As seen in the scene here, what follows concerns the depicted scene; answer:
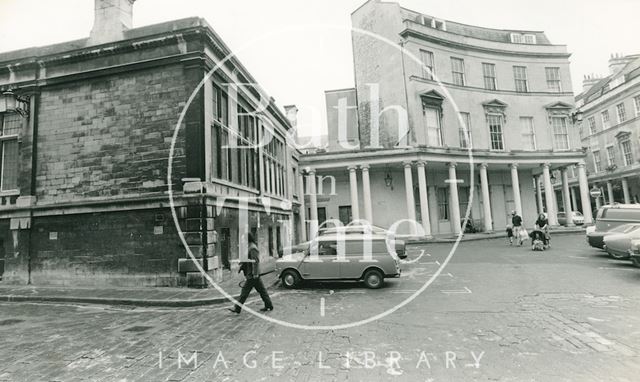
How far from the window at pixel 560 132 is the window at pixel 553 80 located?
8.74ft

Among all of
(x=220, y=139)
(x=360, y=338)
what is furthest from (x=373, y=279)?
(x=220, y=139)

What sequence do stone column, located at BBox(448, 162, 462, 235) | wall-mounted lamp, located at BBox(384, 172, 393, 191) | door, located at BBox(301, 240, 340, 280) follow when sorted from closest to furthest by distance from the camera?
door, located at BBox(301, 240, 340, 280) < stone column, located at BBox(448, 162, 462, 235) < wall-mounted lamp, located at BBox(384, 172, 393, 191)

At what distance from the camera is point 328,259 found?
34.7 feet

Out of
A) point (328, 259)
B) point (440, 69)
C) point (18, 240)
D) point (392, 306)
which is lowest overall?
point (392, 306)

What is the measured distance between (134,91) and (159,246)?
17.7ft

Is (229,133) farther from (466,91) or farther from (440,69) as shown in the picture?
(466,91)

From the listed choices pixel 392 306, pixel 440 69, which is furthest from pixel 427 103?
pixel 392 306

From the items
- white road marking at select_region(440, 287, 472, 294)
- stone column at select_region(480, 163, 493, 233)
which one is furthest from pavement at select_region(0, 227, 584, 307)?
stone column at select_region(480, 163, 493, 233)

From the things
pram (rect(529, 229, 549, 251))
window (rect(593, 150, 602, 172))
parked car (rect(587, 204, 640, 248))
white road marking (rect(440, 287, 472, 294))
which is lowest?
white road marking (rect(440, 287, 472, 294))

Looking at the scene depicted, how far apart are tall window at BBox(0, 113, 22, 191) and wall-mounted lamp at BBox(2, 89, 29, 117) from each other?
1.20 ft

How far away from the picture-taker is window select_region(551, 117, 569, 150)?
1147 inches

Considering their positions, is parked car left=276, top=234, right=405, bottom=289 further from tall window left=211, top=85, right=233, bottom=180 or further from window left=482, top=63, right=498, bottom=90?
window left=482, top=63, right=498, bottom=90

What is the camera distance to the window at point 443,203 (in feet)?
91.1

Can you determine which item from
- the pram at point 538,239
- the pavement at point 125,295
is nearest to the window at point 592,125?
the pram at point 538,239
